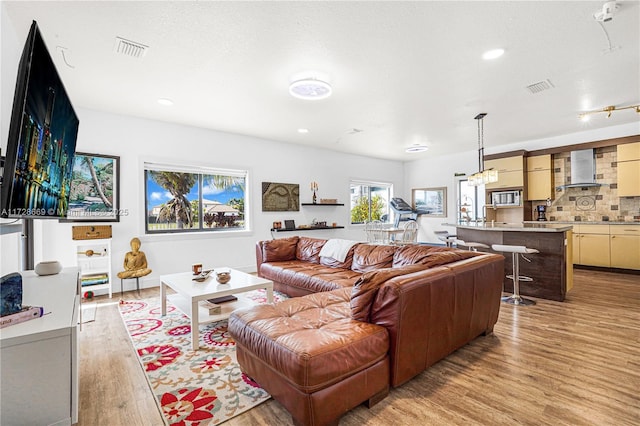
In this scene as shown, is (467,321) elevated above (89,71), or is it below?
below

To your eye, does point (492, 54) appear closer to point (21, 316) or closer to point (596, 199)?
point (21, 316)

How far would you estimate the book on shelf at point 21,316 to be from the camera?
1.17m

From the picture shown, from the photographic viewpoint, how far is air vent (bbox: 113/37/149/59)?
2607mm

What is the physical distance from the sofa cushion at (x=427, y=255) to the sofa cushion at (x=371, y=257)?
11 centimetres

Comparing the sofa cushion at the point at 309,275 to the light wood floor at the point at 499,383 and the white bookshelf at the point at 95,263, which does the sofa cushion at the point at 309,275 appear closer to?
the light wood floor at the point at 499,383

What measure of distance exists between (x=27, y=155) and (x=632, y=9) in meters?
4.11

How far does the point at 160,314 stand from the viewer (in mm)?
3434

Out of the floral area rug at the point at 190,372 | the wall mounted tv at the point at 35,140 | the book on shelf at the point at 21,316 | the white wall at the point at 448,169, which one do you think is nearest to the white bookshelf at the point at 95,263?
the floral area rug at the point at 190,372

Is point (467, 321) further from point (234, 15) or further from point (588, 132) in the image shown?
point (588, 132)

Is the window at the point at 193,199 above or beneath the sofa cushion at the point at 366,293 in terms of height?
above

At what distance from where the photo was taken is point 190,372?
2191 mm

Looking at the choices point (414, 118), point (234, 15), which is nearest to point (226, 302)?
point (234, 15)

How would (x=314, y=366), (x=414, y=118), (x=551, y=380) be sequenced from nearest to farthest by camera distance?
(x=314, y=366)
(x=551, y=380)
(x=414, y=118)

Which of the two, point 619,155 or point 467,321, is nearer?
point 467,321
